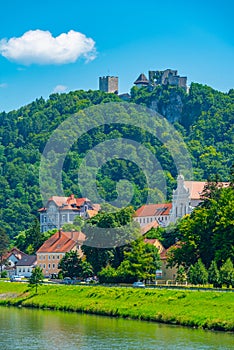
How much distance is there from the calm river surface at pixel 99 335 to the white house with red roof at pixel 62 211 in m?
89.8

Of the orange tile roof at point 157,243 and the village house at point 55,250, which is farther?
the village house at point 55,250

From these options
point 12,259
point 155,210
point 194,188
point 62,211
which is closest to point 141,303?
point 12,259

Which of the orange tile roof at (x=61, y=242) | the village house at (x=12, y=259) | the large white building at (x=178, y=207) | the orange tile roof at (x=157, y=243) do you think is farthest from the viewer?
the large white building at (x=178, y=207)

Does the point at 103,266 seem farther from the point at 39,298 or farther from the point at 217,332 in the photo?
the point at 217,332

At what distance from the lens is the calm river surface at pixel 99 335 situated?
157 ft

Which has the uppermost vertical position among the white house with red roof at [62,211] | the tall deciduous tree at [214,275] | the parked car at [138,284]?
the white house with red roof at [62,211]

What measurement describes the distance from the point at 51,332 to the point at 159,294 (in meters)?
10.4

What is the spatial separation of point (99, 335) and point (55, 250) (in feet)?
169

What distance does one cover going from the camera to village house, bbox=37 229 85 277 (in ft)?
333

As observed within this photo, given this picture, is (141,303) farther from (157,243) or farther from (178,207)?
(178,207)

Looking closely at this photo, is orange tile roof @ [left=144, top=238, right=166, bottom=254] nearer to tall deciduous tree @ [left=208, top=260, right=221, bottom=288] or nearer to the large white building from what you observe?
tall deciduous tree @ [left=208, top=260, right=221, bottom=288]

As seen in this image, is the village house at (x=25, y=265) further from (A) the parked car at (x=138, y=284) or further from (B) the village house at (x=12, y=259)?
(A) the parked car at (x=138, y=284)

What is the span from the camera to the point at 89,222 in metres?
86.0

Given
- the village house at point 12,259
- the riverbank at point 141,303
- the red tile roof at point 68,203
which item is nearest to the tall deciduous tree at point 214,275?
the riverbank at point 141,303
